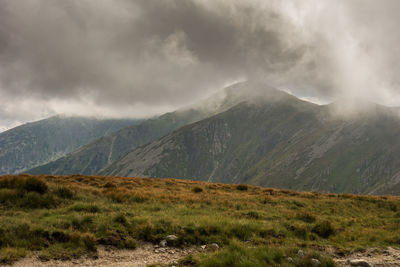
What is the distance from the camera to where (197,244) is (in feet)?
43.3

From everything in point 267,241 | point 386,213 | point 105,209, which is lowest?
point 386,213

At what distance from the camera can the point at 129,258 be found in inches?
438

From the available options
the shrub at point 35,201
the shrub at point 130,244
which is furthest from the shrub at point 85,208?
the shrub at point 130,244

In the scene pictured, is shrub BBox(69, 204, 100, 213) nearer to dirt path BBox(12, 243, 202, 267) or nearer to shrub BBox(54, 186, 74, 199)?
shrub BBox(54, 186, 74, 199)

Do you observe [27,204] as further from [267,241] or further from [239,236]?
[267,241]

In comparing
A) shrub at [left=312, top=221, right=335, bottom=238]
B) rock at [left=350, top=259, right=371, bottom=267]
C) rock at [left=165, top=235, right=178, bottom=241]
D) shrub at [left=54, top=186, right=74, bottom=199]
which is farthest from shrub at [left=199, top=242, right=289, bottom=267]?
shrub at [left=54, top=186, right=74, bottom=199]

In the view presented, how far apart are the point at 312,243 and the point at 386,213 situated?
17.5 meters

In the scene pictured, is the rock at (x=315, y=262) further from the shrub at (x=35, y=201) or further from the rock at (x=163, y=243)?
the shrub at (x=35, y=201)

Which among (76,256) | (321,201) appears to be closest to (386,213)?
(321,201)

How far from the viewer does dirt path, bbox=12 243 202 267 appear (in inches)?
392

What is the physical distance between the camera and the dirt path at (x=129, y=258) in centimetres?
997

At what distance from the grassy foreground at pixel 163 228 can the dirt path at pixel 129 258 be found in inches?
14.7

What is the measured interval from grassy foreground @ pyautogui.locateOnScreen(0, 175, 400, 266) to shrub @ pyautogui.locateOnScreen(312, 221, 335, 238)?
0.06 meters

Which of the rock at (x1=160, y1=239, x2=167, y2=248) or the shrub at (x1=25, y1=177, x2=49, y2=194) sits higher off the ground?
the shrub at (x1=25, y1=177, x2=49, y2=194)
